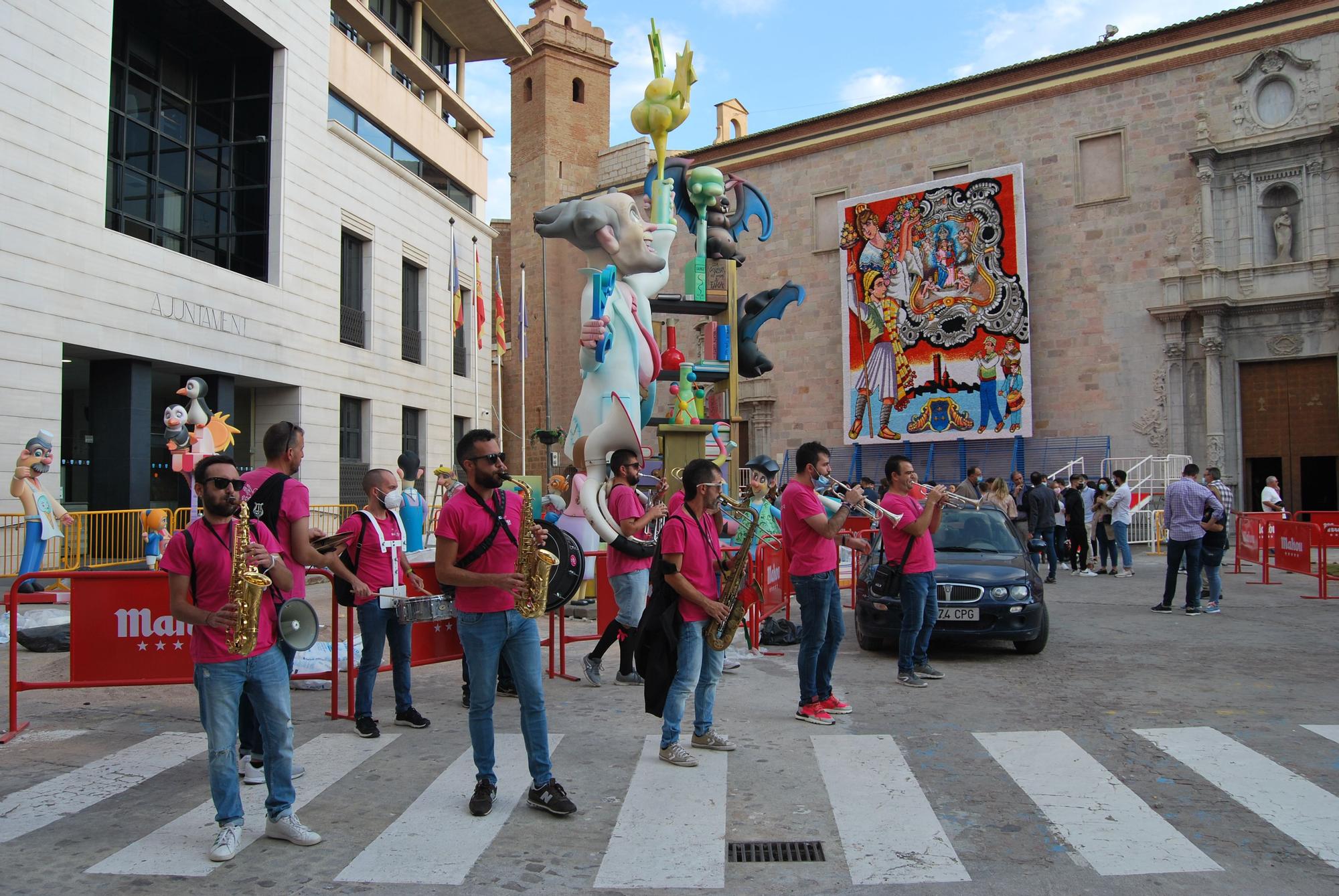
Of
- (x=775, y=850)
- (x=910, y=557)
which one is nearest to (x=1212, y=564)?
(x=910, y=557)

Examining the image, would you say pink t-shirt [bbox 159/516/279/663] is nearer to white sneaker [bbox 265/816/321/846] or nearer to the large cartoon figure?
white sneaker [bbox 265/816/321/846]

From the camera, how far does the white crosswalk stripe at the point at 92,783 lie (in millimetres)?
4785

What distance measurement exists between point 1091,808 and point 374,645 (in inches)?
171

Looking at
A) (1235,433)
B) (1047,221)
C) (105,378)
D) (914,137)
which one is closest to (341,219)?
(105,378)

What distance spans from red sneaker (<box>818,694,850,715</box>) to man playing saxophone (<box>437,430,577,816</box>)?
2541 millimetres

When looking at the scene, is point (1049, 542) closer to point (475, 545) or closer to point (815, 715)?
point (815, 715)

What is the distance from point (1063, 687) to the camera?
7660 mm

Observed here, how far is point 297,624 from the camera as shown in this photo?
4.65m

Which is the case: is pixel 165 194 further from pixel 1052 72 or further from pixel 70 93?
pixel 1052 72

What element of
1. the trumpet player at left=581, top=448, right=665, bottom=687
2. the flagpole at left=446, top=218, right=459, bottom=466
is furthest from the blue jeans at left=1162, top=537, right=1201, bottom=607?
the flagpole at left=446, top=218, right=459, bottom=466

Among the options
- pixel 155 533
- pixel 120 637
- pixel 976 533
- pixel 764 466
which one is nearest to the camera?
pixel 120 637

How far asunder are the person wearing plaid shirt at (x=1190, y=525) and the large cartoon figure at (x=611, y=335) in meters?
6.54

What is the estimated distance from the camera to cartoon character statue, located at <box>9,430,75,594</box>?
38.0 ft

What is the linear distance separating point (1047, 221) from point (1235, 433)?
790 cm
